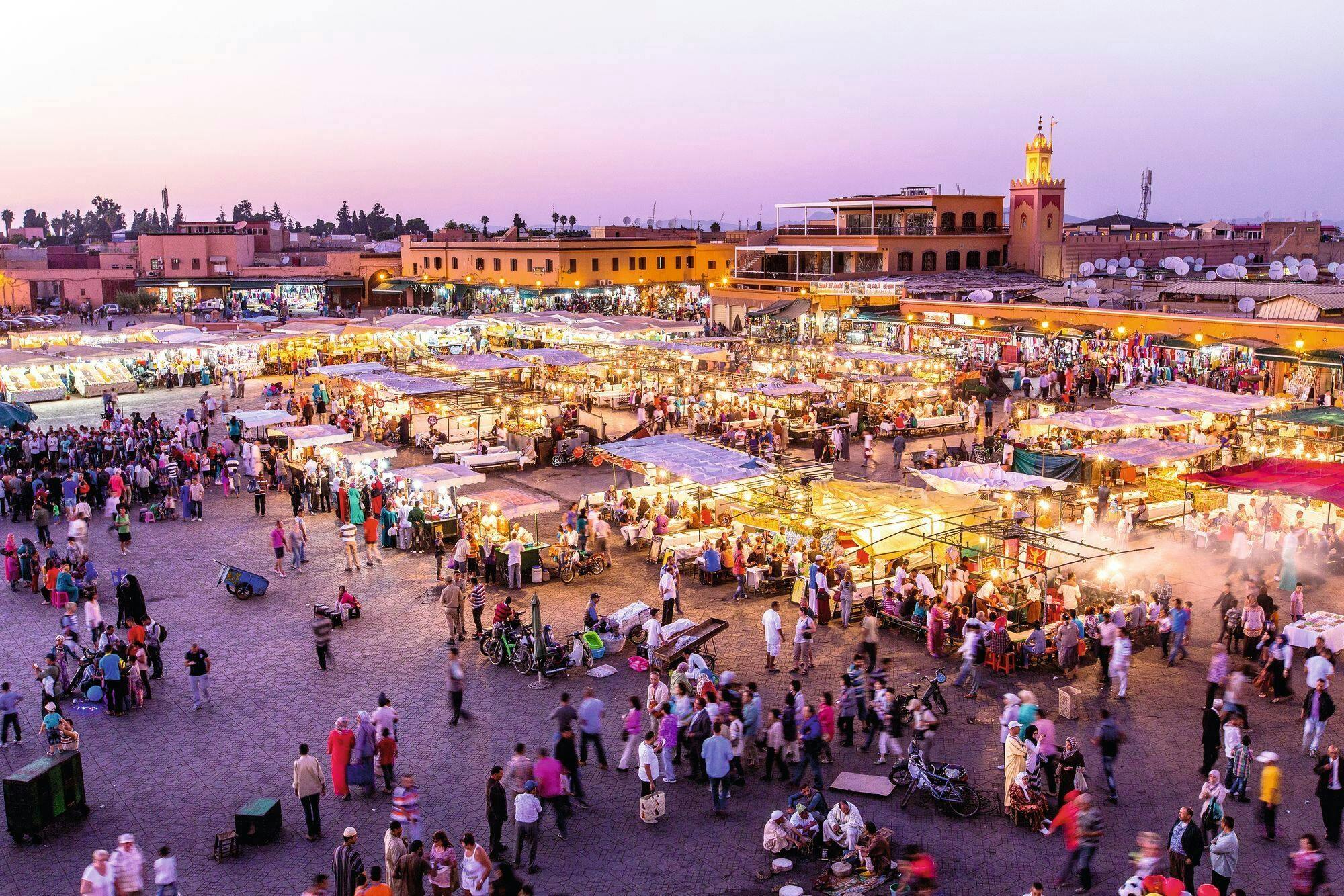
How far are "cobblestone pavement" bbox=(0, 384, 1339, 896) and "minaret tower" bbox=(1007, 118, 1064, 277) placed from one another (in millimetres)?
45571

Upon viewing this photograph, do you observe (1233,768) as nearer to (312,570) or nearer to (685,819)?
(685,819)

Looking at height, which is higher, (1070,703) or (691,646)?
(691,646)

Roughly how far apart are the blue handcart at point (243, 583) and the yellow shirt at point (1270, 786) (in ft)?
46.0


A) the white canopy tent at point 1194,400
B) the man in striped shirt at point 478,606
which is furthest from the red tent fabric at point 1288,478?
the man in striped shirt at point 478,606

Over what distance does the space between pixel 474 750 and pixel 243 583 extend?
23.4ft

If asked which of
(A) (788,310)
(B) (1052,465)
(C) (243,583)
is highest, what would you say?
(A) (788,310)

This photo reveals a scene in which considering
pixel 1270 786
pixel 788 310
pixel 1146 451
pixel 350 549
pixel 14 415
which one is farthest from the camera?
pixel 788 310

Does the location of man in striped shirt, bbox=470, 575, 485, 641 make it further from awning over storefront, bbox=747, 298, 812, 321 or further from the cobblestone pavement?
awning over storefront, bbox=747, 298, 812, 321

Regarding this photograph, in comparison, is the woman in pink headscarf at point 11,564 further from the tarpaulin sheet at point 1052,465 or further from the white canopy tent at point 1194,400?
the white canopy tent at point 1194,400

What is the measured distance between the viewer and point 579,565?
1827 cm

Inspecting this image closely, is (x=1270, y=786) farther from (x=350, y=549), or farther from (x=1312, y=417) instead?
(x=1312, y=417)

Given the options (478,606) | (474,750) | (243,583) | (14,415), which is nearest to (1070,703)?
(474,750)

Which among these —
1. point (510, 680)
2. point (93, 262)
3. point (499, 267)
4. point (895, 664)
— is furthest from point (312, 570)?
point (93, 262)

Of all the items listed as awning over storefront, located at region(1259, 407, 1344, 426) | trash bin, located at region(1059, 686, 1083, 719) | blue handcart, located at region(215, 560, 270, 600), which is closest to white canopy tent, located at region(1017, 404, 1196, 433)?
awning over storefront, located at region(1259, 407, 1344, 426)
